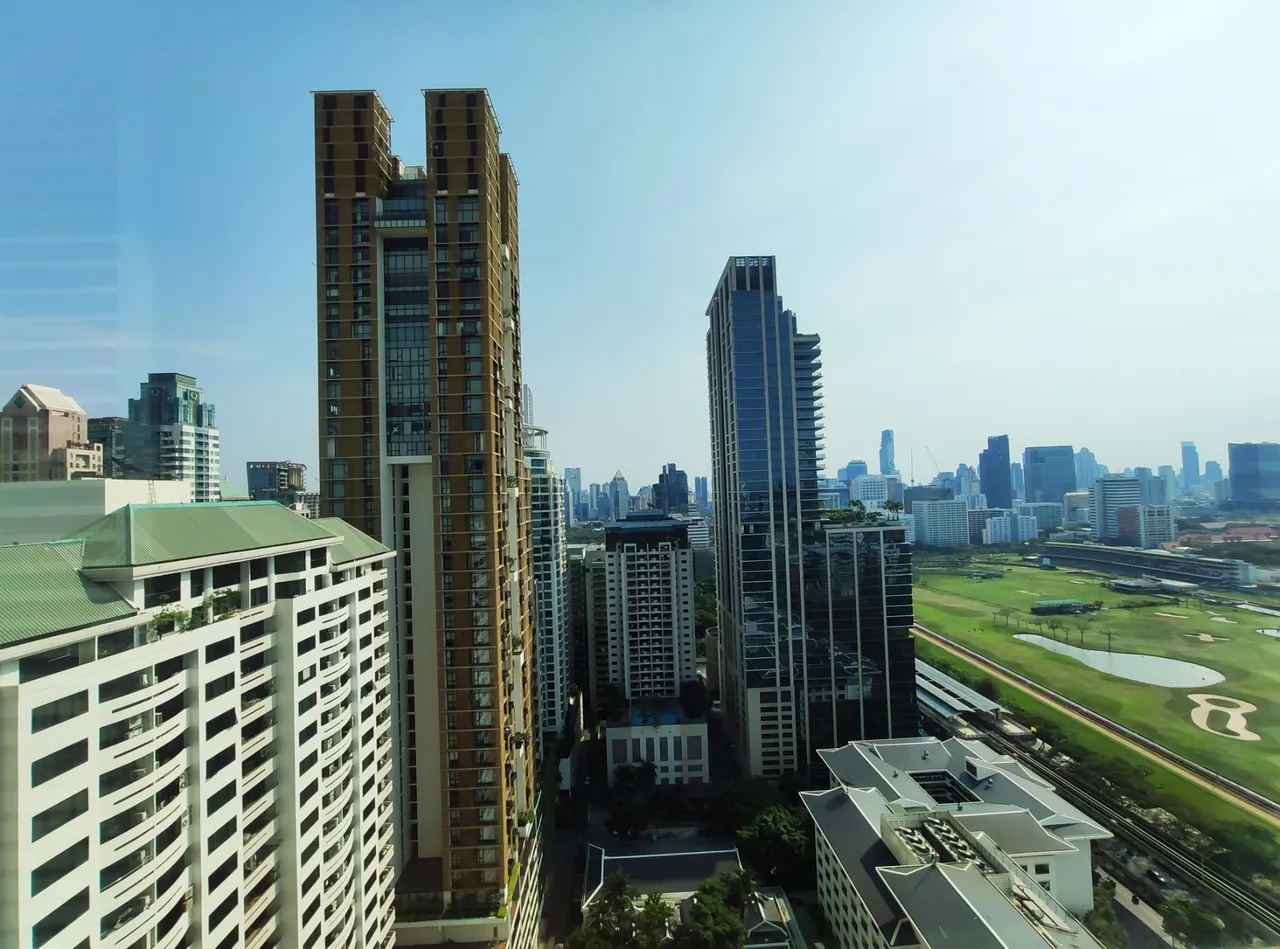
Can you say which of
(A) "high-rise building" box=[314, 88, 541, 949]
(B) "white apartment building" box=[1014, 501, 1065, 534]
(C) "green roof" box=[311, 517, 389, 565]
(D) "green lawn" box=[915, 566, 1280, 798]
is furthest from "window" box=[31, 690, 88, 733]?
(B) "white apartment building" box=[1014, 501, 1065, 534]

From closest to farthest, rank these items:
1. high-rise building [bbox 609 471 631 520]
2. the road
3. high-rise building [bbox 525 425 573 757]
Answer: the road, high-rise building [bbox 525 425 573 757], high-rise building [bbox 609 471 631 520]

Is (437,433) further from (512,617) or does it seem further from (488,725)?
(488,725)

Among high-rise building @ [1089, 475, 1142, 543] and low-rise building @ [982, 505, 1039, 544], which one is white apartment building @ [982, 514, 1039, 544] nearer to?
low-rise building @ [982, 505, 1039, 544]

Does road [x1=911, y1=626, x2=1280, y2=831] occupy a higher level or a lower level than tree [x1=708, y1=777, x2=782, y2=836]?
higher

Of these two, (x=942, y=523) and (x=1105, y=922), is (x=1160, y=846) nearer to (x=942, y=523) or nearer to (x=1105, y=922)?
(x=1105, y=922)

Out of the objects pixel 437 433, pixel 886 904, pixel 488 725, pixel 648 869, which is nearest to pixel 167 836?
pixel 488 725

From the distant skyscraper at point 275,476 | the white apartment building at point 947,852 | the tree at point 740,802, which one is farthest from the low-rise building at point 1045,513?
the distant skyscraper at point 275,476

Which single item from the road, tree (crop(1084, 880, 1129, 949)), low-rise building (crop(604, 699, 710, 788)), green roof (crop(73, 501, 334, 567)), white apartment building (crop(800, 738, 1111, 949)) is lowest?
low-rise building (crop(604, 699, 710, 788))

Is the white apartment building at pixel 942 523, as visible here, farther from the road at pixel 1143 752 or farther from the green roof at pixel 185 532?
the green roof at pixel 185 532
